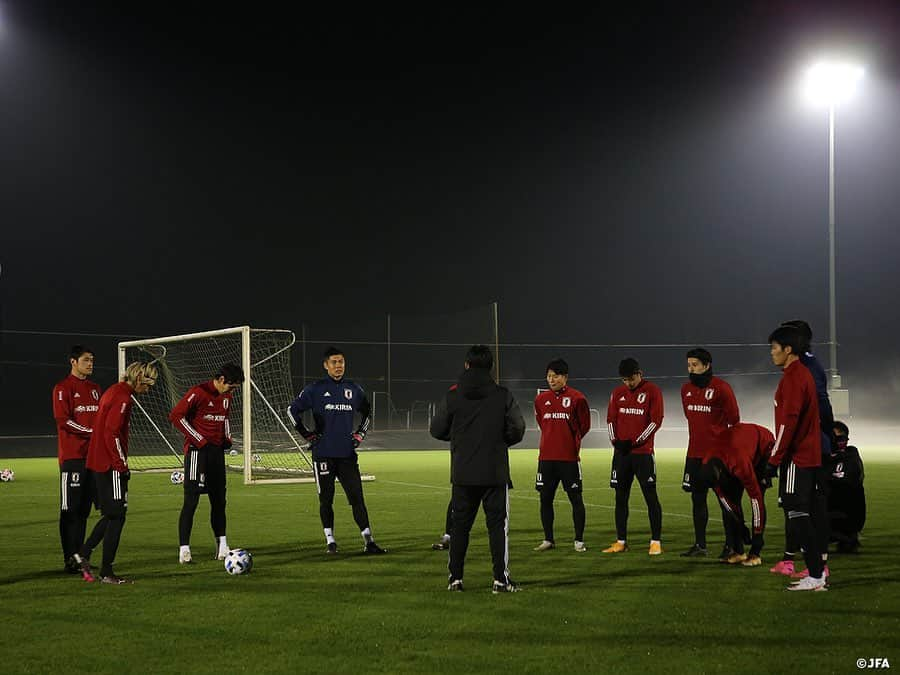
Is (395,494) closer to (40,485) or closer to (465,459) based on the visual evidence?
(40,485)

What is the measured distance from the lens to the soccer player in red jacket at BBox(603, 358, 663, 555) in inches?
388

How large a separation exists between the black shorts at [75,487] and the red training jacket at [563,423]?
13.6ft

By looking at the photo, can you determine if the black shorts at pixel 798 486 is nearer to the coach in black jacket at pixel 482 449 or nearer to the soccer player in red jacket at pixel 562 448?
the coach in black jacket at pixel 482 449

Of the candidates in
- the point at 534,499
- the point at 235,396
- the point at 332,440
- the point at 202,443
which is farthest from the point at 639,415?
the point at 235,396

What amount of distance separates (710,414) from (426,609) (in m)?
3.64

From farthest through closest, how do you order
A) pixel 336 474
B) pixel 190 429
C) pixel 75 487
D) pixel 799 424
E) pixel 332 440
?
pixel 336 474, pixel 332 440, pixel 190 429, pixel 75 487, pixel 799 424

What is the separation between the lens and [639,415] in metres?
9.91

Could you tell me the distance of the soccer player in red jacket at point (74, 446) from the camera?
877 centimetres

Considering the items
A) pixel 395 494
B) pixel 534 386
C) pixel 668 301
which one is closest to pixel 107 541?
pixel 395 494

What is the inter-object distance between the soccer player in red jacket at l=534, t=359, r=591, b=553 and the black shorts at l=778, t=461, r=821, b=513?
265cm

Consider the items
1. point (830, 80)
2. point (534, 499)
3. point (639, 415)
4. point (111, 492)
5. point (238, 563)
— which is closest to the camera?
point (111, 492)

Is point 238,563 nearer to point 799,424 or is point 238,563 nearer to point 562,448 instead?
point 562,448

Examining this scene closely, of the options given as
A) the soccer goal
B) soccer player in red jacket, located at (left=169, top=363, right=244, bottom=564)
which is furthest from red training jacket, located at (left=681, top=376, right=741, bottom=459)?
the soccer goal

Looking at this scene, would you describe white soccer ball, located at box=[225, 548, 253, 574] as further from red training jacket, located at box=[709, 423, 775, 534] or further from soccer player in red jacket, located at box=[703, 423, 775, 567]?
red training jacket, located at box=[709, 423, 775, 534]
